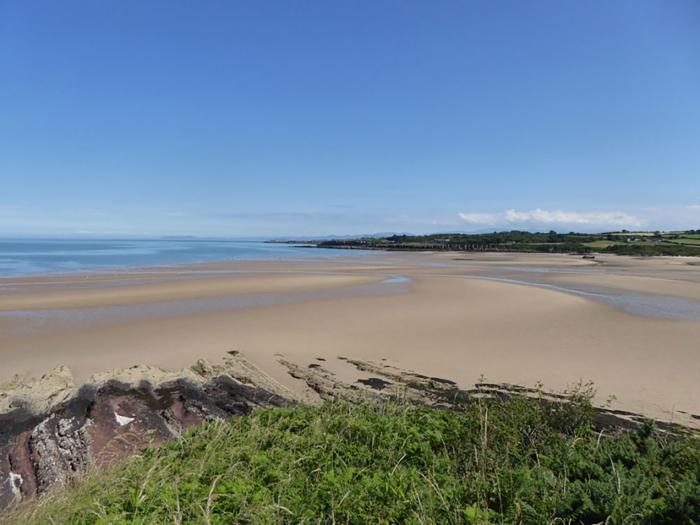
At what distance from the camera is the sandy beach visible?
866 cm

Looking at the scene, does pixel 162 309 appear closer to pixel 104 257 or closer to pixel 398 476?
pixel 398 476

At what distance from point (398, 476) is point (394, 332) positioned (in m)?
8.31

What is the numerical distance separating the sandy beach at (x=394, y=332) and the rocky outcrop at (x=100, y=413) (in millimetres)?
1015

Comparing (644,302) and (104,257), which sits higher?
(104,257)

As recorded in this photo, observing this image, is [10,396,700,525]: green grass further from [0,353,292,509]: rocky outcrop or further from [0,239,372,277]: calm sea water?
[0,239,372,277]: calm sea water

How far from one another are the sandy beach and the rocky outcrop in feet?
3.33

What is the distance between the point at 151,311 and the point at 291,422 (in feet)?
37.8

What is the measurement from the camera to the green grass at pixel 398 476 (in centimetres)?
323

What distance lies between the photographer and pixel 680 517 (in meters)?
2.93

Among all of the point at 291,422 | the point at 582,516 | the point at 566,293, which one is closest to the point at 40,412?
the point at 291,422

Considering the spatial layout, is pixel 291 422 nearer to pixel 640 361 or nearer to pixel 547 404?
pixel 547 404

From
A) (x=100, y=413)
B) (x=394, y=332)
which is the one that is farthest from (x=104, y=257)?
(x=100, y=413)

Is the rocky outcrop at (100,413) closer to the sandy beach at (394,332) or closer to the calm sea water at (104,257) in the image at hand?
the sandy beach at (394,332)

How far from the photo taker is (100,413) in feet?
20.0
